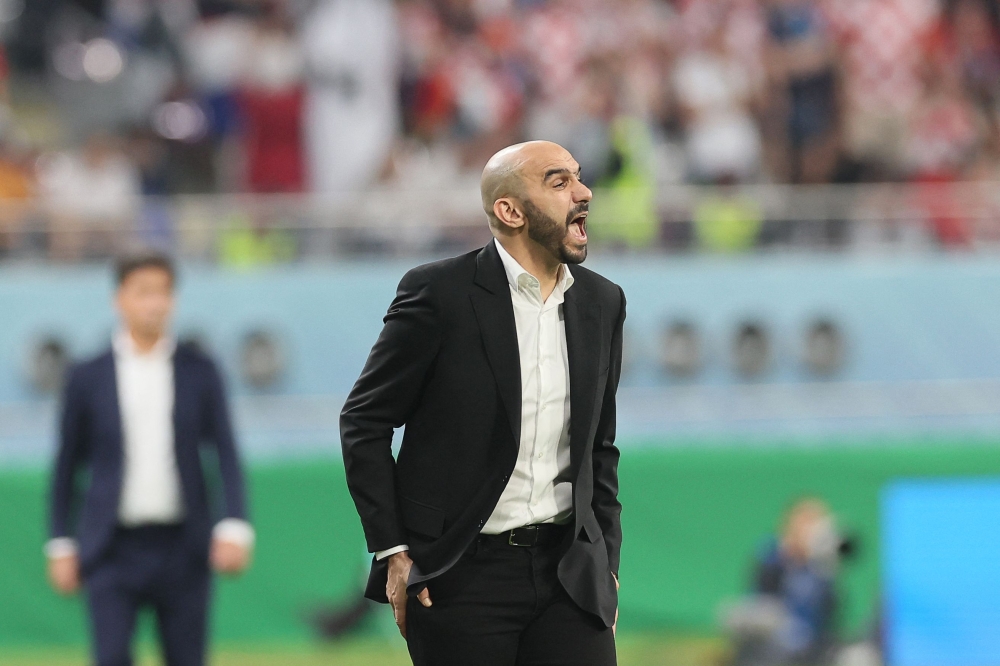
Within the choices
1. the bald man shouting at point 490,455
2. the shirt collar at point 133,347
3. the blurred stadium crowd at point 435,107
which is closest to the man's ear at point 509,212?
the bald man shouting at point 490,455

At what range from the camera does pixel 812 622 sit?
793 cm

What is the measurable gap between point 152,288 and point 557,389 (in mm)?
2249

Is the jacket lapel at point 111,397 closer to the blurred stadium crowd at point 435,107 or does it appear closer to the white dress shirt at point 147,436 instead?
the white dress shirt at point 147,436

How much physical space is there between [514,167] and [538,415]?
0.58 m

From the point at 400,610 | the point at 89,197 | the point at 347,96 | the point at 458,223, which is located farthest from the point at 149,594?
the point at 347,96

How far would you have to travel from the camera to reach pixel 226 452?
5590 mm

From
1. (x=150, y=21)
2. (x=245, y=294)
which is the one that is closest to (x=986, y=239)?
(x=245, y=294)

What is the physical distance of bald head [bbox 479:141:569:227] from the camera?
3539mm

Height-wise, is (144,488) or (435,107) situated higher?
(435,107)

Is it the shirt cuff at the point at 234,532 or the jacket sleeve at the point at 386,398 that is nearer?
the jacket sleeve at the point at 386,398

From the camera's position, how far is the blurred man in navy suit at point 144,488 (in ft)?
17.5

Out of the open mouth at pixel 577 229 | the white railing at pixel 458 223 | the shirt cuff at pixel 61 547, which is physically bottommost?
the shirt cuff at pixel 61 547

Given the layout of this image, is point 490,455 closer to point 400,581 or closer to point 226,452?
point 400,581

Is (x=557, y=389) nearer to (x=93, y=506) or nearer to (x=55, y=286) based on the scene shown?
(x=93, y=506)
